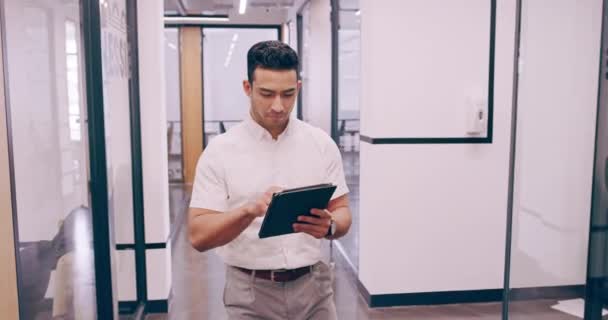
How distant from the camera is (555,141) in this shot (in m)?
2.74

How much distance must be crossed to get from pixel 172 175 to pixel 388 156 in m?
6.34

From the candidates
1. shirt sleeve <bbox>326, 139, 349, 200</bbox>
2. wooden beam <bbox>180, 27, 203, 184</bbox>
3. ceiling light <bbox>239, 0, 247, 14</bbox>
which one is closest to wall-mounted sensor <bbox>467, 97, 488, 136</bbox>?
shirt sleeve <bbox>326, 139, 349, 200</bbox>

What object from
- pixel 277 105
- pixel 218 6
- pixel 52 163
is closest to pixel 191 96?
pixel 218 6

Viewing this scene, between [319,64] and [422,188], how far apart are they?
331 centimetres

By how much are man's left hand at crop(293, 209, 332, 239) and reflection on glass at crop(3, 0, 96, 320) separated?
43.3 inches

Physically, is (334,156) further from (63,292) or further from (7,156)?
(63,292)

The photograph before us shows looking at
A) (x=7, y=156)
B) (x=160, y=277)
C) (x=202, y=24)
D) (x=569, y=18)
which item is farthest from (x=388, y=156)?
(x=202, y=24)

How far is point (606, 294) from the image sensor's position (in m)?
2.04

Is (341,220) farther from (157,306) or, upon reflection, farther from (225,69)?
(225,69)

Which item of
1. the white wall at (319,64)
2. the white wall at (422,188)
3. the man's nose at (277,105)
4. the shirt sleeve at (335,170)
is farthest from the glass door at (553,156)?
the white wall at (319,64)

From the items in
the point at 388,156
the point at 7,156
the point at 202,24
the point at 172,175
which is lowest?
the point at 172,175

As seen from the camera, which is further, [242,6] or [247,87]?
[242,6]

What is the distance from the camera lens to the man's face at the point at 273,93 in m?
1.56

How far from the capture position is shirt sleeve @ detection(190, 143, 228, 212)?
159cm
